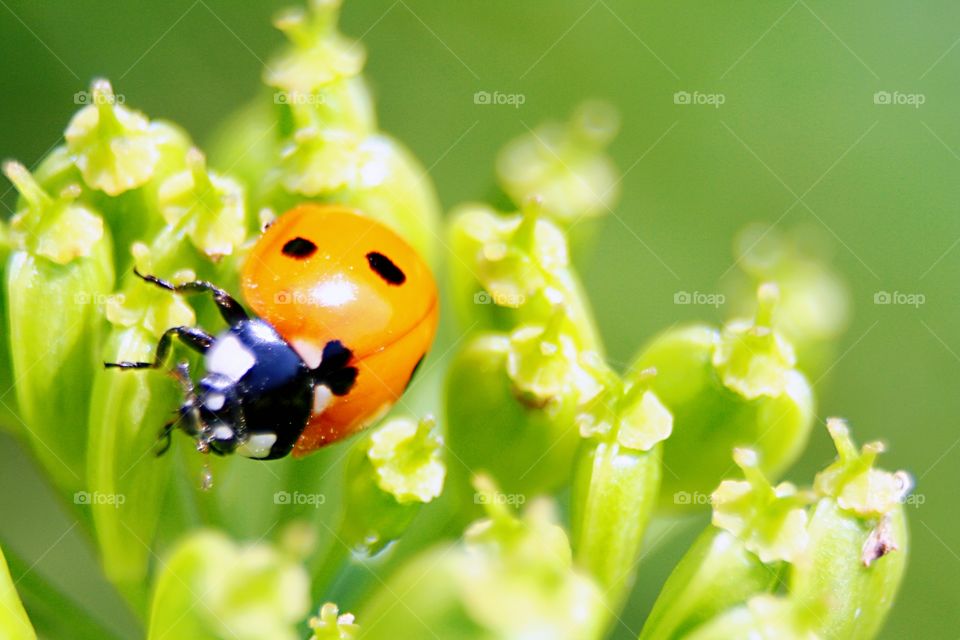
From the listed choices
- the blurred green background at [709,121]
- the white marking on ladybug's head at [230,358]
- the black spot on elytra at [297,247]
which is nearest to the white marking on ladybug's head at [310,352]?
the white marking on ladybug's head at [230,358]

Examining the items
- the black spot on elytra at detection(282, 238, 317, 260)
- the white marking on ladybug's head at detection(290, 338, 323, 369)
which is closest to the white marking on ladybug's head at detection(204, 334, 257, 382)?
the white marking on ladybug's head at detection(290, 338, 323, 369)

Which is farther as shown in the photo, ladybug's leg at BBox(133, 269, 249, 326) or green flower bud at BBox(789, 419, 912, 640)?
ladybug's leg at BBox(133, 269, 249, 326)

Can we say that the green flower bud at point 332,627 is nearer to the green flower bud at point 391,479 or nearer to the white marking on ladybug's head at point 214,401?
the green flower bud at point 391,479

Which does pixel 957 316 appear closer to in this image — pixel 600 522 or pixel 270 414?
pixel 600 522

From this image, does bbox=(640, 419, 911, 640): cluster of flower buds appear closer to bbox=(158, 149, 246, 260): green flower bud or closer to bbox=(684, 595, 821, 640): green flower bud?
bbox=(684, 595, 821, 640): green flower bud

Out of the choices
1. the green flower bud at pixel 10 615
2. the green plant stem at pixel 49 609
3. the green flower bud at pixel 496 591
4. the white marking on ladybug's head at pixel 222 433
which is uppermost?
the green flower bud at pixel 496 591

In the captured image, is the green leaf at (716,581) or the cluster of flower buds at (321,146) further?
the cluster of flower buds at (321,146)
